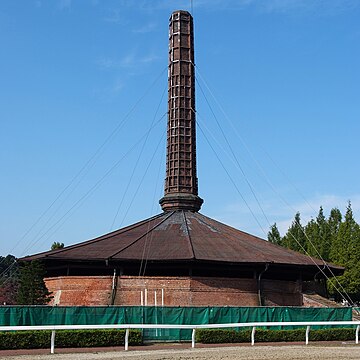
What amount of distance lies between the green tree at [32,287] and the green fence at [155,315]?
8.89m

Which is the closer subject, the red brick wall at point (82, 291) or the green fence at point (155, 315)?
the green fence at point (155, 315)

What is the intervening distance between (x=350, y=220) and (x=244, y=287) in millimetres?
36984

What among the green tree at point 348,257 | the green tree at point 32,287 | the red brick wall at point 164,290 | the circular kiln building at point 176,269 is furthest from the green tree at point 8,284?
the green tree at point 348,257

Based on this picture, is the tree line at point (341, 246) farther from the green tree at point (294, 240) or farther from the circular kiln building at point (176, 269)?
the circular kiln building at point (176, 269)

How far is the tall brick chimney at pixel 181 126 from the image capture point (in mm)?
38031

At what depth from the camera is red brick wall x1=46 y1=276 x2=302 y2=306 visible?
2925cm

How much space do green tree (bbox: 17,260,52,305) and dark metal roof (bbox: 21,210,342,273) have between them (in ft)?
4.63

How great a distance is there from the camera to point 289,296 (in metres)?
31.9

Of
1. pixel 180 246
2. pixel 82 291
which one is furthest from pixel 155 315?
pixel 82 291

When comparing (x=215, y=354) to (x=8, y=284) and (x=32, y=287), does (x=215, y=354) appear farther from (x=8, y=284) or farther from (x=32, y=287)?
(x=8, y=284)

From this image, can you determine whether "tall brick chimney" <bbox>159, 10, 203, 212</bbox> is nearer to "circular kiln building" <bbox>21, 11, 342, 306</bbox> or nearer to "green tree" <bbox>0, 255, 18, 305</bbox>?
"circular kiln building" <bbox>21, 11, 342, 306</bbox>

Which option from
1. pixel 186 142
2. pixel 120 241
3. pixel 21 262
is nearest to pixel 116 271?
pixel 120 241

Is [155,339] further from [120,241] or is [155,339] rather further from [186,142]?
[186,142]

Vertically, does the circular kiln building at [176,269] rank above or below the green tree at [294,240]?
below
